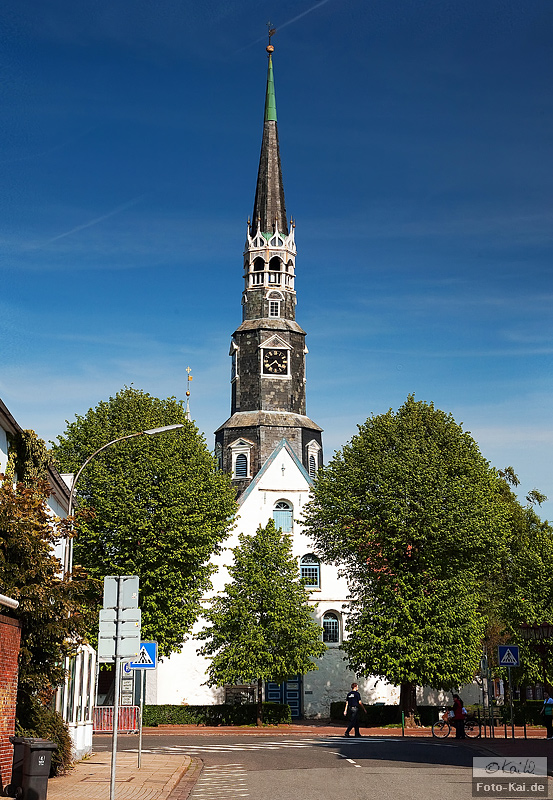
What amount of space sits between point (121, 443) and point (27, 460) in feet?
62.8

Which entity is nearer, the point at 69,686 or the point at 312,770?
the point at 312,770

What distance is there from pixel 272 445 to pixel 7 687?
4480 centimetres

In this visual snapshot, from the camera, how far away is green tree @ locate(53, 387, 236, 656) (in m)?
40.4

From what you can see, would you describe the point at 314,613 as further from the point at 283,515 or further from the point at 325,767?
the point at 325,767

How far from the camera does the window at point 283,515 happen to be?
5468 centimetres

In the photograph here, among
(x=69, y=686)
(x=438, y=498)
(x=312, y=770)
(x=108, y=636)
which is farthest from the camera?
(x=438, y=498)

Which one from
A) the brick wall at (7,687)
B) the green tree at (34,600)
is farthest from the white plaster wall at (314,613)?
the brick wall at (7,687)

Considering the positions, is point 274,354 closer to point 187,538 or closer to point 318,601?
point 318,601

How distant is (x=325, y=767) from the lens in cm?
2080

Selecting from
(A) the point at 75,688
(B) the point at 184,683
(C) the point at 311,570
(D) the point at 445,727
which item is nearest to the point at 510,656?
(D) the point at 445,727

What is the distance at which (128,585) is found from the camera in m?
15.1

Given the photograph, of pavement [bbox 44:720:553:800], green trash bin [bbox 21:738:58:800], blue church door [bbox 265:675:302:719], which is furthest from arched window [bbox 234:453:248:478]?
green trash bin [bbox 21:738:58:800]

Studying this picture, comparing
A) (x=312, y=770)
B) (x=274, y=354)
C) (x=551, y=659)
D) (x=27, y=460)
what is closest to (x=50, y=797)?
(x=312, y=770)

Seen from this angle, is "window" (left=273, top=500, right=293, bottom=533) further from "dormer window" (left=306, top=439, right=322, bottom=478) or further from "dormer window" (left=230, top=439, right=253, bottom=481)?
"dormer window" (left=306, top=439, right=322, bottom=478)
